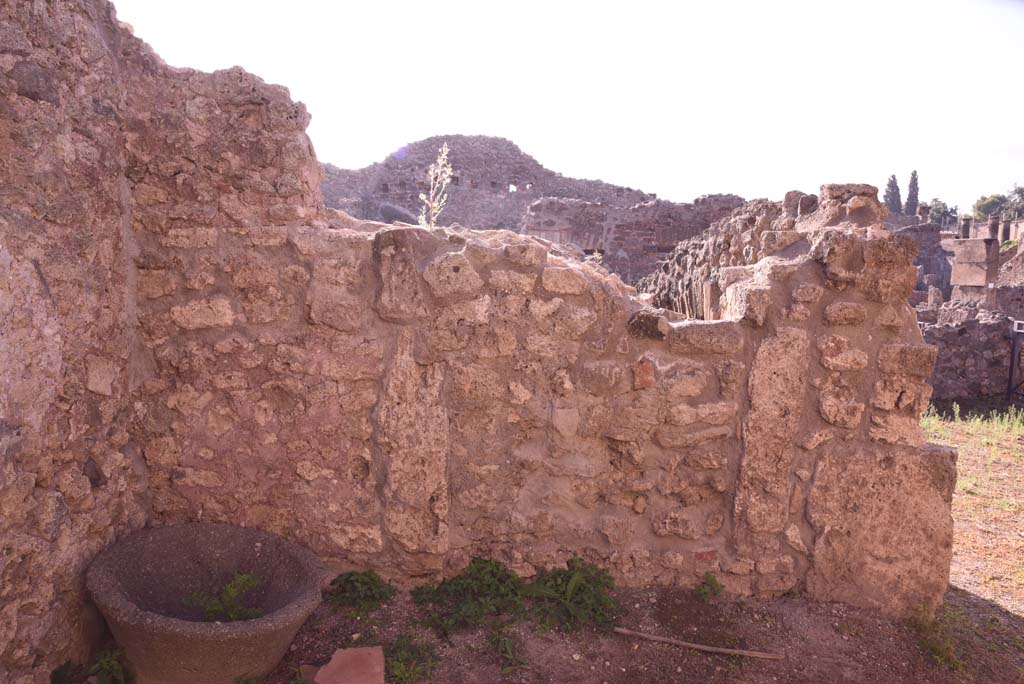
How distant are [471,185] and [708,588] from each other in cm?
1667

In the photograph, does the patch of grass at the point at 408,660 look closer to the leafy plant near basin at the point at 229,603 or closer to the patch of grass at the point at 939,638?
the leafy plant near basin at the point at 229,603

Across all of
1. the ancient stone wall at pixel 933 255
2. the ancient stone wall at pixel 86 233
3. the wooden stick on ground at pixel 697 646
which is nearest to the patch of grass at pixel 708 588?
the wooden stick on ground at pixel 697 646

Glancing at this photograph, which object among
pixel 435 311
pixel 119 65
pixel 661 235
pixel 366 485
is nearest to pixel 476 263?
pixel 435 311

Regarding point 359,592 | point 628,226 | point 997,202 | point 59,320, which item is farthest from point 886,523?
point 997,202

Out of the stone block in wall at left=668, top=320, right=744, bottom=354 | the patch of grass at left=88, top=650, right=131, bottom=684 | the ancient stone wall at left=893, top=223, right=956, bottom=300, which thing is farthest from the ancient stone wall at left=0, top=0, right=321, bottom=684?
the ancient stone wall at left=893, top=223, right=956, bottom=300

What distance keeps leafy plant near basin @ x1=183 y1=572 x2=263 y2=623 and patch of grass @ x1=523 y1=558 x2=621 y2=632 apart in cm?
117

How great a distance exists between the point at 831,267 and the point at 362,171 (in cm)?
1667

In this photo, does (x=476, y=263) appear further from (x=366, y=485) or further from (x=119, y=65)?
(x=119, y=65)

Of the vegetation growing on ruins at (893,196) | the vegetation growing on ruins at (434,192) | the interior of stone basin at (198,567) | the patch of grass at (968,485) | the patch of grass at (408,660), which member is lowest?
the patch of grass at (408,660)

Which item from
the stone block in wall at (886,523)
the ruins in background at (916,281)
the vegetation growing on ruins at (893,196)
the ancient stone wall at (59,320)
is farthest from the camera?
the vegetation growing on ruins at (893,196)

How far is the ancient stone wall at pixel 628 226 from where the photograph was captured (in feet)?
43.4

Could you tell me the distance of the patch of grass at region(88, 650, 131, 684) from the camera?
2.45 meters

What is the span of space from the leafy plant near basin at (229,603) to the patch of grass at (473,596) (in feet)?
2.39

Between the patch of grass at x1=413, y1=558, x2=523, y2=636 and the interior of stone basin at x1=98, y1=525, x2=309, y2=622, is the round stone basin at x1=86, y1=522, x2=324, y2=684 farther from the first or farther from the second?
the patch of grass at x1=413, y1=558, x2=523, y2=636
